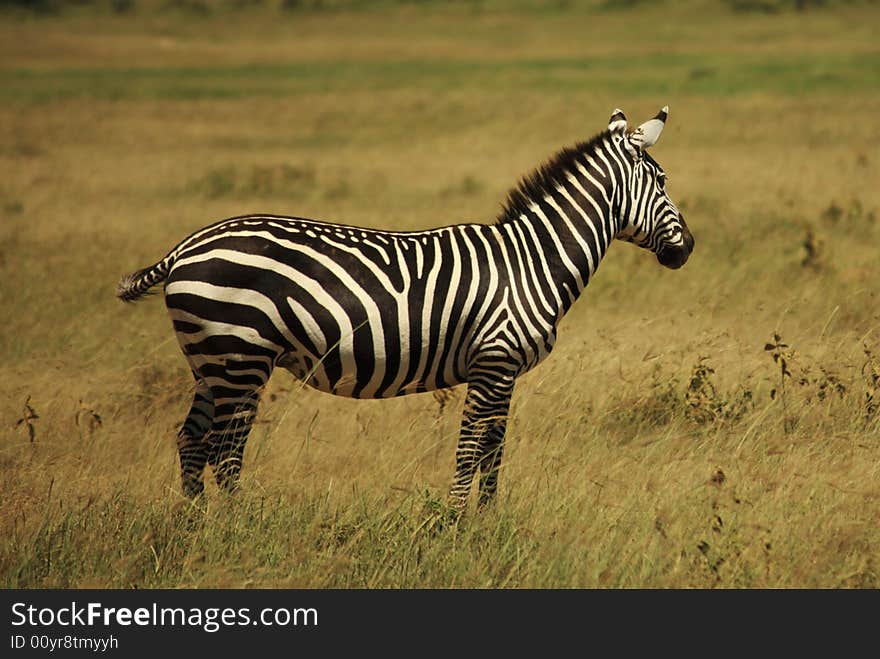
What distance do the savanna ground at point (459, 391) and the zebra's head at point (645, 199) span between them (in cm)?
112

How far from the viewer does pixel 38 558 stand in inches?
219

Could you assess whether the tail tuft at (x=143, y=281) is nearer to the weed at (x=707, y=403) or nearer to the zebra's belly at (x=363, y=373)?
the zebra's belly at (x=363, y=373)

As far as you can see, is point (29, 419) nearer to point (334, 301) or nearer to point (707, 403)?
point (334, 301)

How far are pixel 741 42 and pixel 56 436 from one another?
40.4 m

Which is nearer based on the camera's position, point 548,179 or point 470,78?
point 548,179

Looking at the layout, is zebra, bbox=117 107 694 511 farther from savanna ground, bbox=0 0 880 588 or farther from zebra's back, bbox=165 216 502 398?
savanna ground, bbox=0 0 880 588

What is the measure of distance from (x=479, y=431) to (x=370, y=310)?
852 mm

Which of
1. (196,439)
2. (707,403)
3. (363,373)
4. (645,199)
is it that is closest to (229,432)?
(196,439)

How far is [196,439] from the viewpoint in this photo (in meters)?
6.49

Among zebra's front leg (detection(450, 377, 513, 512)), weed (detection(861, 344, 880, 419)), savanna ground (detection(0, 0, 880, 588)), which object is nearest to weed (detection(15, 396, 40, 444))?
savanna ground (detection(0, 0, 880, 588))

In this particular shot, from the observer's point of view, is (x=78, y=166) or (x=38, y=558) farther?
(x=78, y=166)

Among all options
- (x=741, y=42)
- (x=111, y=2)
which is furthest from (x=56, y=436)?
(x=111, y=2)
